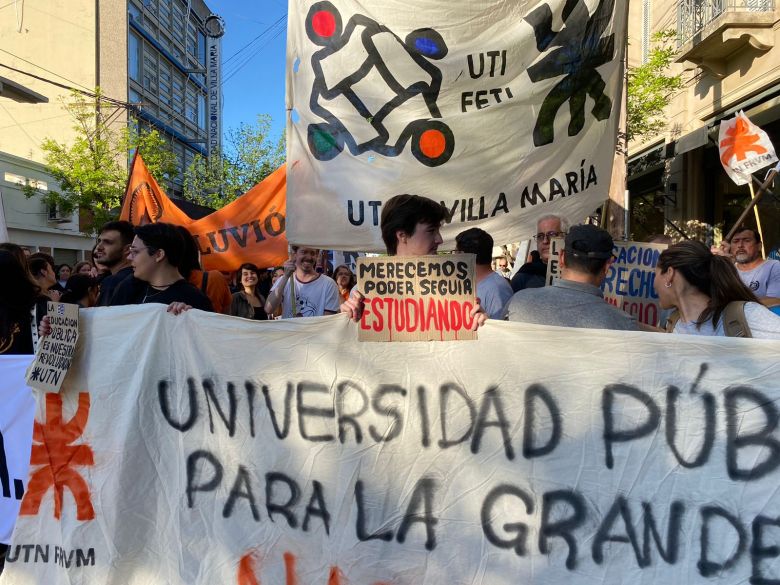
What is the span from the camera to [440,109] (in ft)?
13.4

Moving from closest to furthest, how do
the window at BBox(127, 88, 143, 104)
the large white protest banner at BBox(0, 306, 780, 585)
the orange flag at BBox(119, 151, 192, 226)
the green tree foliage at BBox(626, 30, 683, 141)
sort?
the large white protest banner at BBox(0, 306, 780, 585) → the orange flag at BBox(119, 151, 192, 226) → the green tree foliage at BBox(626, 30, 683, 141) → the window at BBox(127, 88, 143, 104)

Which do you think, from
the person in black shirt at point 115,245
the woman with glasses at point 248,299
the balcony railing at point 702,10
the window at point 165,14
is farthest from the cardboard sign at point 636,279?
the window at point 165,14

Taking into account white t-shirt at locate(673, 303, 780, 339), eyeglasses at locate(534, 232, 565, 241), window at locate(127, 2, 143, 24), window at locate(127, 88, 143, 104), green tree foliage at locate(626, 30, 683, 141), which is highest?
window at locate(127, 2, 143, 24)

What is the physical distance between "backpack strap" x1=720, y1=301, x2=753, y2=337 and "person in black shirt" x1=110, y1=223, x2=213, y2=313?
93.1 inches

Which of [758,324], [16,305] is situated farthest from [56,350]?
[758,324]

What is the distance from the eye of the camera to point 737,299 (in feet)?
9.19

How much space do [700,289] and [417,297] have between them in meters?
1.26

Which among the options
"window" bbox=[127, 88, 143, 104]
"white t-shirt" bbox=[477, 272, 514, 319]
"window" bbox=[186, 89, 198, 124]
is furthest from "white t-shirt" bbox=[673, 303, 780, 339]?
"window" bbox=[186, 89, 198, 124]

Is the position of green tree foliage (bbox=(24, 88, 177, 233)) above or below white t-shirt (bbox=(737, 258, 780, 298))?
above

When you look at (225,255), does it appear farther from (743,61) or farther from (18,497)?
(743,61)

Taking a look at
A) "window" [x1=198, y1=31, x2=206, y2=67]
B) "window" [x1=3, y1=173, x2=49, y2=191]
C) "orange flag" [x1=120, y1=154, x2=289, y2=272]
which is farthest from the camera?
"window" [x1=198, y1=31, x2=206, y2=67]

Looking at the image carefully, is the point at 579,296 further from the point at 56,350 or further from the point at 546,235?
the point at 56,350

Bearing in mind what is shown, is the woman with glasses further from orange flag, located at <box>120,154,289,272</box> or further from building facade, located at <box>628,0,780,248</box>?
building facade, located at <box>628,0,780,248</box>

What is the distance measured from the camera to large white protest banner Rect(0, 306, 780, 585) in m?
2.41
